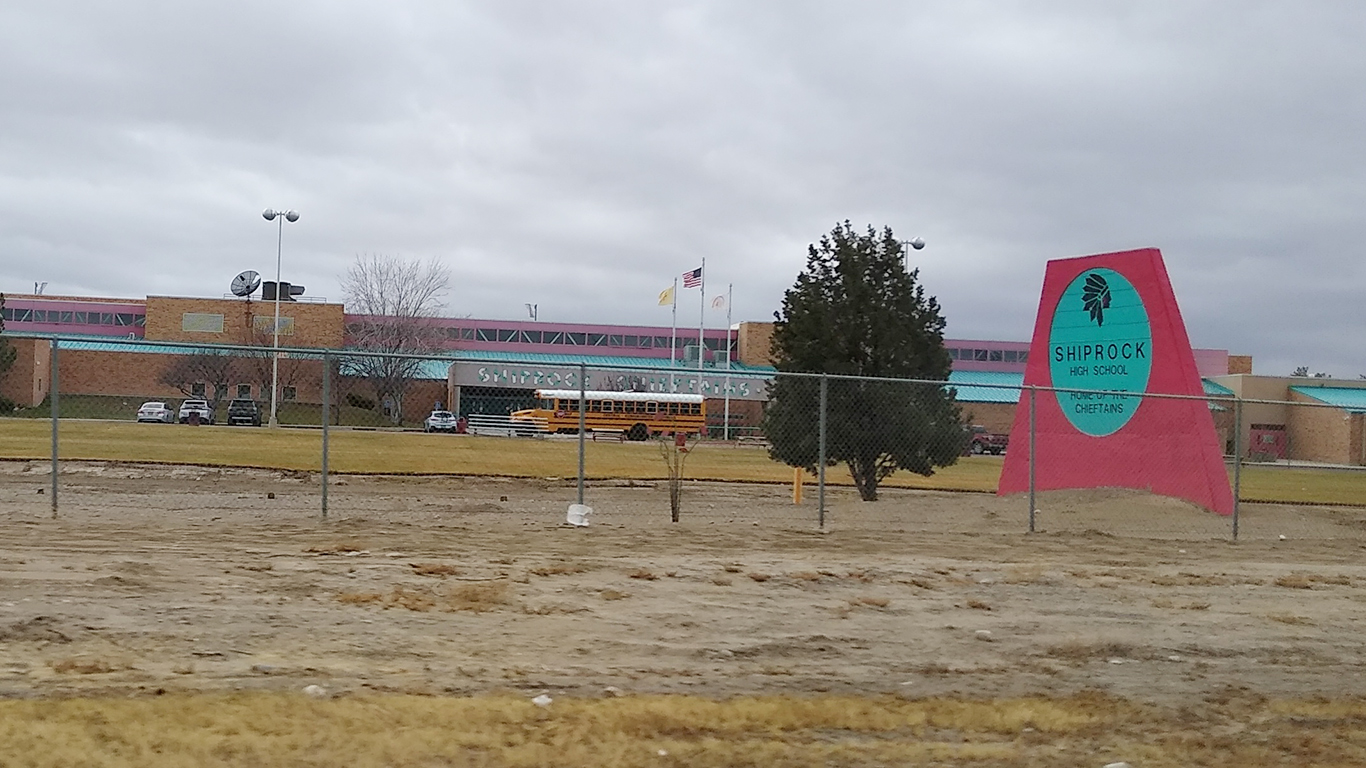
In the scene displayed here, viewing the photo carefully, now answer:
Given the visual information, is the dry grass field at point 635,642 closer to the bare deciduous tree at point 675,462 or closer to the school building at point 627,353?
the bare deciduous tree at point 675,462

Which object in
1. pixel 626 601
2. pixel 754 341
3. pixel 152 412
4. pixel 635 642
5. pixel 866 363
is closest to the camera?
pixel 635 642

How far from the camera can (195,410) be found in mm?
15133

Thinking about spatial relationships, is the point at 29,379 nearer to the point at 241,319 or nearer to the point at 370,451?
the point at 370,451

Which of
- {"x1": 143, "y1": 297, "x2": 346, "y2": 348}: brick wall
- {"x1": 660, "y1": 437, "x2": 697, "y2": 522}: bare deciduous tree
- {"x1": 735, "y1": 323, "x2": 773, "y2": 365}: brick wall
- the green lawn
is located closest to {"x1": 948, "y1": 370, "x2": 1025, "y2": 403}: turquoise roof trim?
{"x1": 735, "y1": 323, "x2": 773, "y2": 365}: brick wall

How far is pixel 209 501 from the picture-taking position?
1495 cm

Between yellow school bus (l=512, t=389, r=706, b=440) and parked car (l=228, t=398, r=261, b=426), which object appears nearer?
parked car (l=228, t=398, r=261, b=426)

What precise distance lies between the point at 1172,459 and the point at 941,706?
14.5 meters

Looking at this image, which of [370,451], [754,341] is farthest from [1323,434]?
[754,341]

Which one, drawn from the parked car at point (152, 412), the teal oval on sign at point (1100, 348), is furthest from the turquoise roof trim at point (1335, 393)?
the parked car at point (152, 412)

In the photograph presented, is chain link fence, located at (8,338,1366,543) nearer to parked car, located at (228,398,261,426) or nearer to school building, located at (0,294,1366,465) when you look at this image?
parked car, located at (228,398,261,426)

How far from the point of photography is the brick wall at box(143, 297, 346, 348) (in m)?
66.7

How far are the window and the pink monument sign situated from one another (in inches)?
2095

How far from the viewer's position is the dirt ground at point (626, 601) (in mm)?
6902

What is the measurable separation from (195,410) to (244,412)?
58 cm
